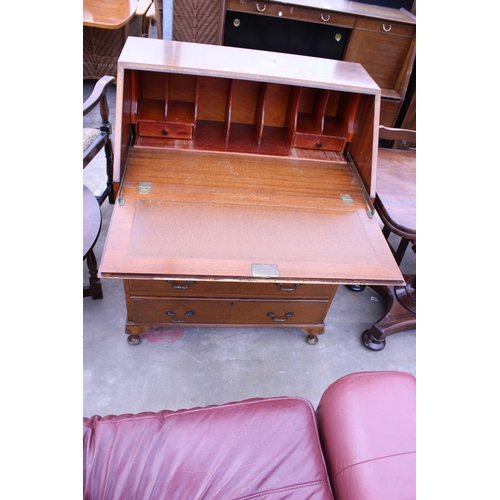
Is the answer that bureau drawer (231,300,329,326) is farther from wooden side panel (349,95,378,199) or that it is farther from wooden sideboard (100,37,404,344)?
wooden side panel (349,95,378,199)

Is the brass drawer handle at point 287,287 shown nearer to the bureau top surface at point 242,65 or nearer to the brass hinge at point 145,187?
the brass hinge at point 145,187

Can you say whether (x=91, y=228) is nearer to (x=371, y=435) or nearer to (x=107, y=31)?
(x=371, y=435)

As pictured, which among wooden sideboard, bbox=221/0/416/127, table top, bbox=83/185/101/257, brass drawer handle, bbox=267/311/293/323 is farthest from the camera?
wooden sideboard, bbox=221/0/416/127

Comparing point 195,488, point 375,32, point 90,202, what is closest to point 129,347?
point 90,202

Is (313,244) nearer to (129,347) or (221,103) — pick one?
(221,103)

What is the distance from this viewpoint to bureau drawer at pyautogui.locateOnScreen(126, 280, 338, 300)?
1639 mm

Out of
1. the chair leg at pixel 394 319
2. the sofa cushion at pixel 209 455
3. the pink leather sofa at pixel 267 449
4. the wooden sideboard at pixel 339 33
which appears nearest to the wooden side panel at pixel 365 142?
the chair leg at pixel 394 319

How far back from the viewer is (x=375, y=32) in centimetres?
315

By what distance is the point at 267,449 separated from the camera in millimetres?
1127

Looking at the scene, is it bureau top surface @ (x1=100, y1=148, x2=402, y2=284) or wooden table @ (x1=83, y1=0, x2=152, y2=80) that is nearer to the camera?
bureau top surface @ (x1=100, y1=148, x2=402, y2=284)

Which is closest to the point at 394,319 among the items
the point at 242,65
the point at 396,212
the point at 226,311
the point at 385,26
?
the point at 396,212

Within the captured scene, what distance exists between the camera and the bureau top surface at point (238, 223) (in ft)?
4.39

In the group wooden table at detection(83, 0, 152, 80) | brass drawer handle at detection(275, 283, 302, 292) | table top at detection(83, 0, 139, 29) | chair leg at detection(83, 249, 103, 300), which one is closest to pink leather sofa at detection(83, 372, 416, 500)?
brass drawer handle at detection(275, 283, 302, 292)

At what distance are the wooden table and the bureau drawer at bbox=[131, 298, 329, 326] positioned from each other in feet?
9.82
